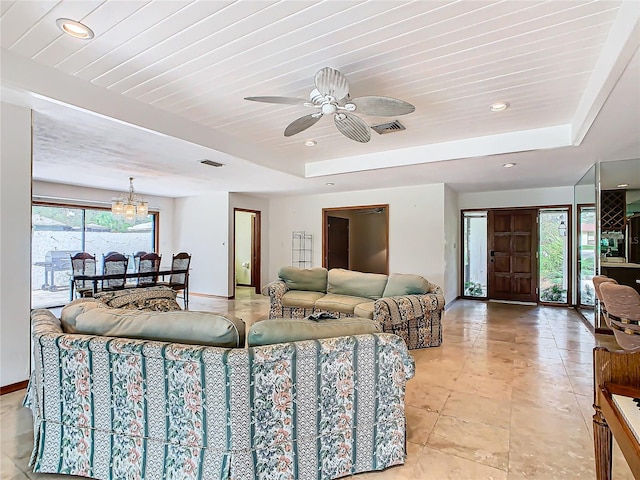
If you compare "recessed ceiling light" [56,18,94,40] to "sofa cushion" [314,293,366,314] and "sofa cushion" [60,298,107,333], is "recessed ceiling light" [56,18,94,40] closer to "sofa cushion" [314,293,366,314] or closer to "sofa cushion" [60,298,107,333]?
"sofa cushion" [60,298,107,333]

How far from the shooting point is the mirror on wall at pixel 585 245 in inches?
216

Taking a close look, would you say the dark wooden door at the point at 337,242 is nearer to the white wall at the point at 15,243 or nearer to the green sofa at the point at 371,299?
the green sofa at the point at 371,299

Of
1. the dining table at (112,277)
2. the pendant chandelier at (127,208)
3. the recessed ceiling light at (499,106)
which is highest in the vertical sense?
the recessed ceiling light at (499,106)

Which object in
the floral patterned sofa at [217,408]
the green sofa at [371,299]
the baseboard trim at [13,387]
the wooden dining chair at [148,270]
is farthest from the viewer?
the wooden dining chair at [148,270]

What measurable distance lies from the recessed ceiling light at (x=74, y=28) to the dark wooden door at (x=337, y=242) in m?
6.30

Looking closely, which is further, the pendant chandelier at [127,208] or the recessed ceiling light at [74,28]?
the pendant chandelier at [127,208]

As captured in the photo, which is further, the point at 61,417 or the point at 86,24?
the point at 86,24

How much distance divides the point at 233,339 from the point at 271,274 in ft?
22.7

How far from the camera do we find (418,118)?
3.47m

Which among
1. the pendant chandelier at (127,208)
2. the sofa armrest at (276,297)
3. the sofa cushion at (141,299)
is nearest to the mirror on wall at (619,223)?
the sofa armrest at (276,297)

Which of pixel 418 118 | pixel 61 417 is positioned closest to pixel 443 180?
pixel 418 118

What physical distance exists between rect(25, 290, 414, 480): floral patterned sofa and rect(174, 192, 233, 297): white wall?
5668mm

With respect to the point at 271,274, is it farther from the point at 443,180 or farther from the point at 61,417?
the point at 61,417

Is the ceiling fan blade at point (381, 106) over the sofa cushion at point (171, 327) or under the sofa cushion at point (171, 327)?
over
